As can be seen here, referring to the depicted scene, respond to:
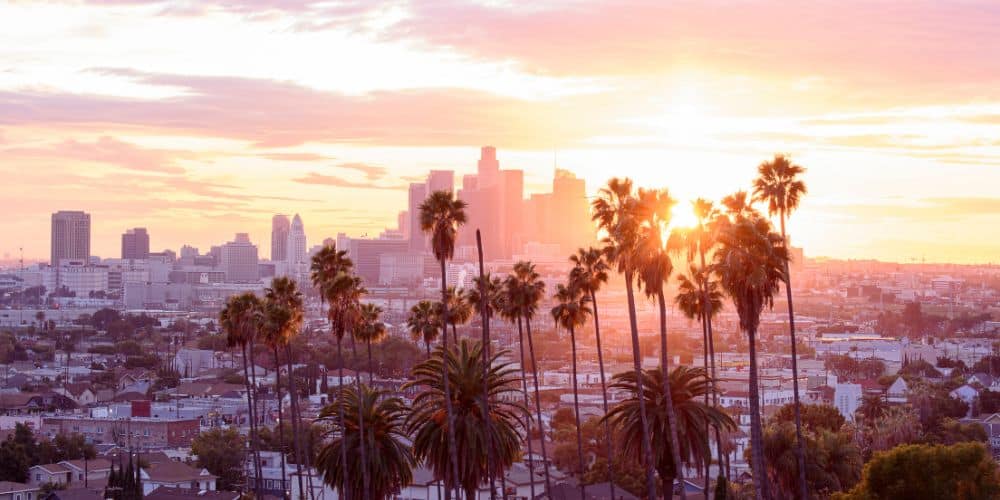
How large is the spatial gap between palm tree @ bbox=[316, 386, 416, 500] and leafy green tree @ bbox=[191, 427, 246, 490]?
4238 cm

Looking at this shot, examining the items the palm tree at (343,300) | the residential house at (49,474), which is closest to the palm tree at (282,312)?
the palm tree at (343,300)

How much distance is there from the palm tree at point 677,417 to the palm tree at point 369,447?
324 inches

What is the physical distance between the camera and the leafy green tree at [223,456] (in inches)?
3733

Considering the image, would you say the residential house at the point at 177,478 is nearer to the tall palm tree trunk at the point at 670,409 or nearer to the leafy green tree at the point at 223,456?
the leafy green tree at the point at 223,456

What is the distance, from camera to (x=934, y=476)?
144ft

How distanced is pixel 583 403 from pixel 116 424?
4284cm

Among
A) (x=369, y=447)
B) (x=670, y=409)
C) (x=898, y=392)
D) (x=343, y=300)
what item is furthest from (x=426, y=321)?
(x=898, y=392)

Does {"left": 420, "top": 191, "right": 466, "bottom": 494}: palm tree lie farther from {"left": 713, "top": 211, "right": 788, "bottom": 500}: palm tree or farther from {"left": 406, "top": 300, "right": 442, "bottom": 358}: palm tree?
{"left": 406, "top": 300, "right": 442, "bottom": 358}: palm tree

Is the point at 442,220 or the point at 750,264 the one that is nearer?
the point at 750,264

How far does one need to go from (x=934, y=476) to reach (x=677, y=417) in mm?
7781

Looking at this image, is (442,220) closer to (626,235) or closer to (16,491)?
(626,235)

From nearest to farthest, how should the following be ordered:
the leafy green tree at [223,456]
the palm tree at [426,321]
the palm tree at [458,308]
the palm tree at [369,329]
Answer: the palm tree at [369,329] < the palm tree at [458,308] < the palm tree at [426,321] < the leafy green tree at [223,456]

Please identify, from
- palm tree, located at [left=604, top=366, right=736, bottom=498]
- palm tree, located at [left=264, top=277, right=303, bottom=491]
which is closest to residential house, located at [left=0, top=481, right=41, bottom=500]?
palm tree, located at [left=264, top=277, right=303, bottom=491]

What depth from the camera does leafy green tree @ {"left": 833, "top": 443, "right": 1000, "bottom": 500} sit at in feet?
144
